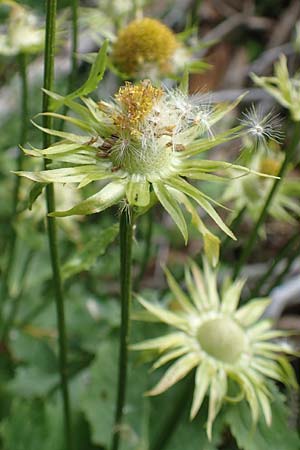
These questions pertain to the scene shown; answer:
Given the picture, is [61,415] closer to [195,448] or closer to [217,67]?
[195,448]

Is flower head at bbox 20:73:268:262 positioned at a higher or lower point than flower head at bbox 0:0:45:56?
lower

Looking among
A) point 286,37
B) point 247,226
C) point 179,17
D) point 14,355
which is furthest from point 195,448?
point 286,37

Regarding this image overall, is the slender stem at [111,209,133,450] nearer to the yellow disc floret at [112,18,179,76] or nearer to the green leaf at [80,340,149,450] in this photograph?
the green leaf at [80,340,149,450]

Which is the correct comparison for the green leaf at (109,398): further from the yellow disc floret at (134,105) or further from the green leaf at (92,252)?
the yellow disc floret at (134,105)

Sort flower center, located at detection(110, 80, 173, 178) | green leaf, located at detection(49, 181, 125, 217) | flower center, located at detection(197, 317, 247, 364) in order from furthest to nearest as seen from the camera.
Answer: flower center, located at detection(197, 317, 247, 364) → flower center, located at detection(110, 80, 173, 178) → green leaf, located at detection(49, 181, 125, 217)

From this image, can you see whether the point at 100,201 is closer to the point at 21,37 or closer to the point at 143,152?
Result: the point at 143,152

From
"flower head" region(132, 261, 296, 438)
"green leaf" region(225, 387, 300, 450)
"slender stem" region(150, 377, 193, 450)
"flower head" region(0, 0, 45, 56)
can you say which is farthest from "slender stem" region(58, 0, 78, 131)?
"green leaf" region(225, 387, 300, 450)
